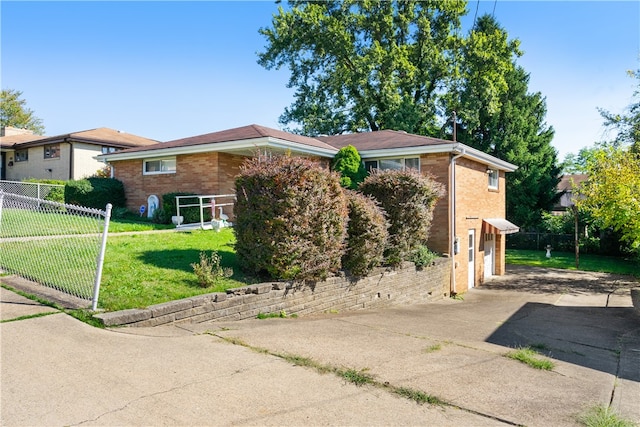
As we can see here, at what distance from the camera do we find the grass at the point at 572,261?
22.1m

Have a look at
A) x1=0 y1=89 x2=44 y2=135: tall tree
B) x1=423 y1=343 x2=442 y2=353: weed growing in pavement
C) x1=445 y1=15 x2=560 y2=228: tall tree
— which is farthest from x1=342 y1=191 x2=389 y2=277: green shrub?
x1=0 y1=89 x2=44 y2=135: tall tree

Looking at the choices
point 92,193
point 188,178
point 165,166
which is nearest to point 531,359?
point 188,178

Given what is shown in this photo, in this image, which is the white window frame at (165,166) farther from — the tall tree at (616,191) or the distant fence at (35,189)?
the tall tree at (616,191)

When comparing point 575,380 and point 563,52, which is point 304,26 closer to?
point 563,52

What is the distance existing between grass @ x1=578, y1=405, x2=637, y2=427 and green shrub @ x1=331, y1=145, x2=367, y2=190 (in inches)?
460

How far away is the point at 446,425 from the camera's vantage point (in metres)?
3.29

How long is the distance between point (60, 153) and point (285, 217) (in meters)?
23.5

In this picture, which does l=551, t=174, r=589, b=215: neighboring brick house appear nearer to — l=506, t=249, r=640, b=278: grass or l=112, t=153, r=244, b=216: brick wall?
l=506, t=249, r=640, b=278: grass

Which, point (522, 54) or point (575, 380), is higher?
point (522, 54)

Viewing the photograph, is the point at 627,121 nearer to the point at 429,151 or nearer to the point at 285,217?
the point at 429,151

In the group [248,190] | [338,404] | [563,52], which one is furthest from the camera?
[563,52]

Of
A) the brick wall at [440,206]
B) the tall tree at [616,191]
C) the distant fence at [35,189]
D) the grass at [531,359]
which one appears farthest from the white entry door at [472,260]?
the distant fence at [35,189]

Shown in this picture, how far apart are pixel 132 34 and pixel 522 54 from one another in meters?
29.8

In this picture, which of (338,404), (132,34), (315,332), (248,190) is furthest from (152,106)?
(338,404)
